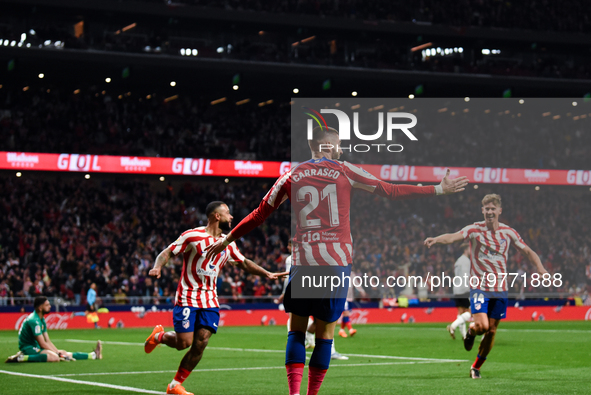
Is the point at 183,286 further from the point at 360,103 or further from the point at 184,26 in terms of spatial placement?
the point at 360,103

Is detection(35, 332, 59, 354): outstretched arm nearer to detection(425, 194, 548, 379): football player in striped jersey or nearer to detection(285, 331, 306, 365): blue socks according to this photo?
detection(425, 194, 548, 379): football player in striped jersey

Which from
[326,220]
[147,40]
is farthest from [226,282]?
[326,220]

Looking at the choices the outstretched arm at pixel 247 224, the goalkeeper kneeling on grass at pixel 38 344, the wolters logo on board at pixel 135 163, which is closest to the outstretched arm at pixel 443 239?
the outstretched arm at pixel 247 224

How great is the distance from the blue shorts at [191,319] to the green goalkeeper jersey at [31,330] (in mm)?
5488

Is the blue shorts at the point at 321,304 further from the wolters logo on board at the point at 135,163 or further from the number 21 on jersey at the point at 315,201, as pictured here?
the wolters logo on board at the point at 135,163

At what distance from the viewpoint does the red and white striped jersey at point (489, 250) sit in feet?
36.9

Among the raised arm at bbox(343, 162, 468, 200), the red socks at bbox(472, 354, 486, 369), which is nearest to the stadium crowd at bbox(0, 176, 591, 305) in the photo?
the red socks at bbox(472, 354, 486, 369)

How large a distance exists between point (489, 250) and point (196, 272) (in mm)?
4428

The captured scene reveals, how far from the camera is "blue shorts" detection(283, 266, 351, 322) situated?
22.0 ft

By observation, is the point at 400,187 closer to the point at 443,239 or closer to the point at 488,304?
the point at 443,239

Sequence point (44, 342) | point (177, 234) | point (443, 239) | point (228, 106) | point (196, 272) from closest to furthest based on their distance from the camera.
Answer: point (196, 272), point (443, 239), point (44, 342), point (177, 234), point (228, 106)

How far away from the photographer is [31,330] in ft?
46.7

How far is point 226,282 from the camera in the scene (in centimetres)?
3186

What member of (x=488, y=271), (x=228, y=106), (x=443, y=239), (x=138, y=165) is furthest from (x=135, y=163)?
(x=443, y=239)
